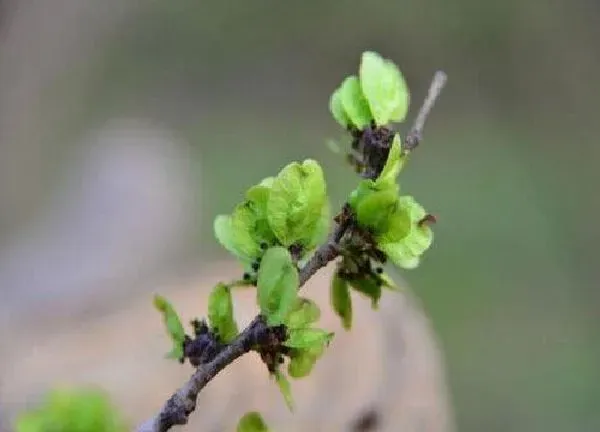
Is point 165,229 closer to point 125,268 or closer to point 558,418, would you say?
point 125,268

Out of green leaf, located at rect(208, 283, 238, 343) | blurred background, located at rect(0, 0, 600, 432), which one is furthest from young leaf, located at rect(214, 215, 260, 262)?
blurred background, located at rect(0, 0, 600, 432)

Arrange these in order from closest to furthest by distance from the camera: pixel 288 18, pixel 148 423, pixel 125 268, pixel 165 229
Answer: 1. pixel 148 423
2. pixel 125 268
3. pixel 165 229
4. pixel 288 18

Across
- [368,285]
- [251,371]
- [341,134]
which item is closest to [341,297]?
[368,285]

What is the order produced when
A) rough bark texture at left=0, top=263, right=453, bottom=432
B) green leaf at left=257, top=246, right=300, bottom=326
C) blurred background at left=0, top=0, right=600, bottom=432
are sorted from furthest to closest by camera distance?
blurred background at left=0, top=0, right=600, bottom=432, rough bark texture at left=0, top=263, right=453, bottom=432, green leaf at left=257, top=246, right=300, bottom=326

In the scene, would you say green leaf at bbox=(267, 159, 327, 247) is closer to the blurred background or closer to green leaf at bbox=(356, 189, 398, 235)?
green leaf at bbox=(356, 189, 398, 235)

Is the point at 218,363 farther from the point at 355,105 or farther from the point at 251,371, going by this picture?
the point at 251,371

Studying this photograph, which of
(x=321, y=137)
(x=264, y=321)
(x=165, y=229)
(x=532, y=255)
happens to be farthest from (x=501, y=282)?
(x=264, y=321)
